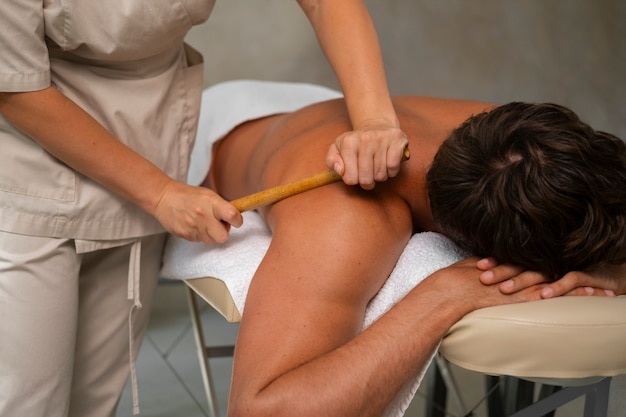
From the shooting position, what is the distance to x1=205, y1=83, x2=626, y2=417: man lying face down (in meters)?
1.13

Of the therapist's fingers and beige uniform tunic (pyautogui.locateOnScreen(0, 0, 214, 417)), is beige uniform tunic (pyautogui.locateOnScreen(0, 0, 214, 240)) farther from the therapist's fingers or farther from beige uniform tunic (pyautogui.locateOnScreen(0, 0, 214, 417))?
the therapist's fingers

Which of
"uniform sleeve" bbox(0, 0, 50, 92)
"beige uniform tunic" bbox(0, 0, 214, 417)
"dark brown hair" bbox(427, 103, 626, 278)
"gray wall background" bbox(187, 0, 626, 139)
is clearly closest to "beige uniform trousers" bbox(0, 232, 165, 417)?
"beige uniform tunic" bbox(0, 0, 214, 417)

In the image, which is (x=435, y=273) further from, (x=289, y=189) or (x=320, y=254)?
(x=289, y=189)

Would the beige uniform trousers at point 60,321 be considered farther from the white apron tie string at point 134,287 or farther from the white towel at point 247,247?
the white towel at point 247,247

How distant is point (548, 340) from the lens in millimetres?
1087

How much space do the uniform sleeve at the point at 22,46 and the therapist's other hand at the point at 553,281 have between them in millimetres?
741

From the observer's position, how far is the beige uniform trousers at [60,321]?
1.37 m

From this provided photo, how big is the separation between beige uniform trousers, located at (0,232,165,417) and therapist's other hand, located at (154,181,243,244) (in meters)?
0.18

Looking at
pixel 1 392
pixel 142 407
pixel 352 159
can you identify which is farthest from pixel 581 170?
pixel 142 407

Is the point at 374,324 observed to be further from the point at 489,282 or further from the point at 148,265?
the point at 148,265

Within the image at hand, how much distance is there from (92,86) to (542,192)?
775 millimetres

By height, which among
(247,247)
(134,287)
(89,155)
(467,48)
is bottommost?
(467,48)

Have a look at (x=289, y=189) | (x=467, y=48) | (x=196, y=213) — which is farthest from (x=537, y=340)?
(x=467, y=48)

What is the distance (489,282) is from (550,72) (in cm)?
261
